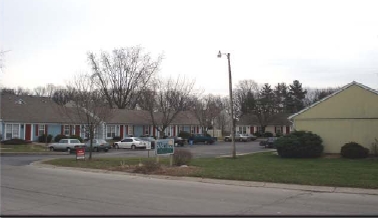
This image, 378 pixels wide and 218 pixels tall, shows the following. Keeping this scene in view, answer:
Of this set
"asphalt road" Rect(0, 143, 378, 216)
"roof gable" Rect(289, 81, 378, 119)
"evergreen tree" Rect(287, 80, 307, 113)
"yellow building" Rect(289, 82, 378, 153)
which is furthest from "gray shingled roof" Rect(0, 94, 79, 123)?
"evergreen tree" Rect(287, 80, 307, 113)

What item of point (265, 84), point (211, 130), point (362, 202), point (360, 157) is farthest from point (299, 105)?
point (362, 202)

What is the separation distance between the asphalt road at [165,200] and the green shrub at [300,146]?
1532cm

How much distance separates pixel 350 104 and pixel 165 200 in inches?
925

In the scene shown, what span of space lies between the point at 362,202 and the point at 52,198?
847cm

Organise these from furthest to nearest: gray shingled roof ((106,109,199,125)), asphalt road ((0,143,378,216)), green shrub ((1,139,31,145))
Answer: gray shingled roof ((106,109,199,125)), green shrub ((1,139,31,145)), asphalt road ((0,143,378,216))

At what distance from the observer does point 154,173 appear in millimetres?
18578

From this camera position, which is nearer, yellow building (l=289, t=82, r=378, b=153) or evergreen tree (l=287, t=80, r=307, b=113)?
yellow building (l=289, t=82, r=378, b=153)

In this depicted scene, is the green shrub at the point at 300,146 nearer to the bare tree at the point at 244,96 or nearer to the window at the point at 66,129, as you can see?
the window at the point at 66,129

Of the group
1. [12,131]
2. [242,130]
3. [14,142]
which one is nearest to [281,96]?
[242,130]

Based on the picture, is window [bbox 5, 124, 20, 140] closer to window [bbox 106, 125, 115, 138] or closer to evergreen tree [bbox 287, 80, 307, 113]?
window [bbox 106, 125, 115, 138]

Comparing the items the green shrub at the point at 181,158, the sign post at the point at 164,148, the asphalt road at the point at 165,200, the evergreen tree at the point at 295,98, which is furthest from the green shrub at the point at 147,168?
the evergreen tree at the point at 295,98

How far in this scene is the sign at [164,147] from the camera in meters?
20.4

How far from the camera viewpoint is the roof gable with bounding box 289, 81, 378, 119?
3017 centimetres

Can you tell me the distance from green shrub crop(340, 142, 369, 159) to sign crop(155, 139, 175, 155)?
13.8m
